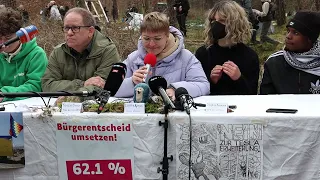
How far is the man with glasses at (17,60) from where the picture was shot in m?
3.22

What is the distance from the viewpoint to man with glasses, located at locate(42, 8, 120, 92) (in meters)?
3.06

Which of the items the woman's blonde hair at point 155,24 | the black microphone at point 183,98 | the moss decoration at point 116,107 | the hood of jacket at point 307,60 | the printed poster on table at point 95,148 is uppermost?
the woman's blonde hair at point 155,24

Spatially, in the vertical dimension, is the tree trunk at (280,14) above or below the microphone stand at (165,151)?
below

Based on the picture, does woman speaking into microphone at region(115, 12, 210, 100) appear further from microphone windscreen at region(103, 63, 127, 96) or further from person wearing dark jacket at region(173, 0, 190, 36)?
person wearing dark jacket at region(173, 0, 190, 36)

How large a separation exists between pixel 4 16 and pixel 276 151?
217cm

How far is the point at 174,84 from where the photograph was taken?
2664 mm

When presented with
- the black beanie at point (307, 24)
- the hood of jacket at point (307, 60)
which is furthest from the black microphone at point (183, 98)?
the black beanie at point (307, 24)

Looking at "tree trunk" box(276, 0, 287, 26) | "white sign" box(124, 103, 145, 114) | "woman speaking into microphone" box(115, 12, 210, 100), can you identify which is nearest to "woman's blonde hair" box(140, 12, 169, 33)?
"woman speaking into microphone" box(115, 12, 210, 100)

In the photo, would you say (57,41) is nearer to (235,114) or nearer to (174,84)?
(174,84)

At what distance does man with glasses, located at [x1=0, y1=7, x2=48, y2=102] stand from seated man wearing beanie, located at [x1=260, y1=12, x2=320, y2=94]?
1637 millimetres

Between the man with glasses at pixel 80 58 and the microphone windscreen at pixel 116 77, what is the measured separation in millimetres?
290

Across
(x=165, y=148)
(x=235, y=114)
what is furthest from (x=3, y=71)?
(x=235, y=114)

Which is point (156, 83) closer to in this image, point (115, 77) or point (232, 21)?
point (115, 77)

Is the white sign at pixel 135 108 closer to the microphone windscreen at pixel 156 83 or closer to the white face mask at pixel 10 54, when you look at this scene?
the microphone windscreen at pixel 156 83
